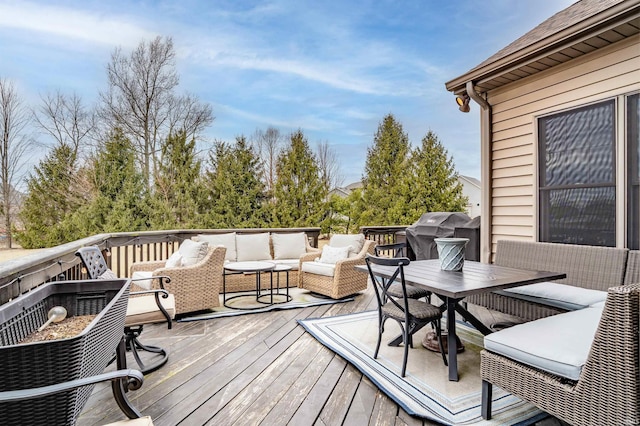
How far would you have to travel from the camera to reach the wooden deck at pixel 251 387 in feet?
7.16

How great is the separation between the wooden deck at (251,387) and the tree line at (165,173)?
7.25 m

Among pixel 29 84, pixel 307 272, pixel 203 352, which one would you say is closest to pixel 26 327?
pixel 203 352

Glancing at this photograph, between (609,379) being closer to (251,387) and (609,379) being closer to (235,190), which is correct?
(251,387)

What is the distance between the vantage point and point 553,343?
193 cm

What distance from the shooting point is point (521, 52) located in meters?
3.66

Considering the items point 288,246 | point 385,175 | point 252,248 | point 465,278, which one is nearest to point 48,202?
point 252,248

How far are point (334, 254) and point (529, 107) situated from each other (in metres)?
3.08

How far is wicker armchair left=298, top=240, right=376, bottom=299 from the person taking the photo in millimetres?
5020

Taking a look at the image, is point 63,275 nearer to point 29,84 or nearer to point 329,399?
point 329,399

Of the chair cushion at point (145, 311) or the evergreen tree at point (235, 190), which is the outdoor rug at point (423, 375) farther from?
the evergreen tree at point (235, 190)

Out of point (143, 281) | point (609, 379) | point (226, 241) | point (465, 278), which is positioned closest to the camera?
point (609, 379)

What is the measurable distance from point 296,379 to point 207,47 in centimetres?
1156

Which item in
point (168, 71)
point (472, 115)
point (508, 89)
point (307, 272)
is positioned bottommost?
point (307, 272)

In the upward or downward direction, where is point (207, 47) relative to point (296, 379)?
upward
